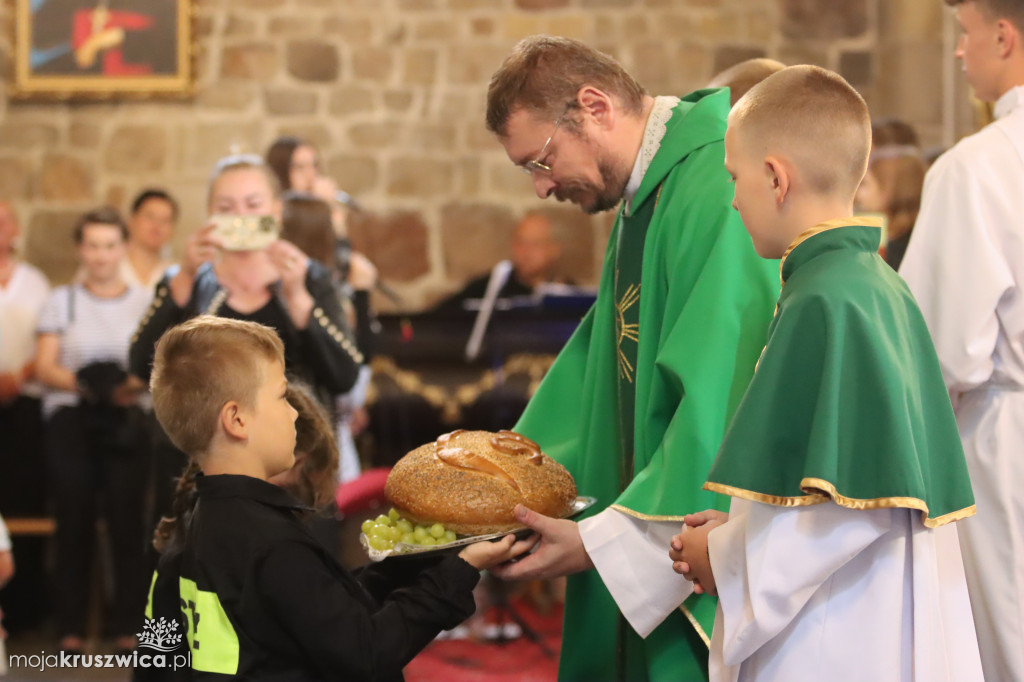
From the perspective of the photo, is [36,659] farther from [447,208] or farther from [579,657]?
[447,208]

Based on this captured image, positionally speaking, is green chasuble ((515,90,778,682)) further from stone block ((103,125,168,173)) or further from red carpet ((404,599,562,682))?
stone block ((103,125,168,173))

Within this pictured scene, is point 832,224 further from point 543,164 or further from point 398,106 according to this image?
point 398,106

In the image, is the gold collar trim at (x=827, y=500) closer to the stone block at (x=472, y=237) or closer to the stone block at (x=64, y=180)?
the stone block at (x=472, y=237)

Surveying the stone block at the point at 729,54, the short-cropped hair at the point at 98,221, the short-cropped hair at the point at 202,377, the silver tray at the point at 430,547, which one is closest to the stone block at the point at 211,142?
the short-cropped hair at the point at 98,221

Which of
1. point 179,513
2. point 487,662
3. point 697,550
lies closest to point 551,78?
point 697,550

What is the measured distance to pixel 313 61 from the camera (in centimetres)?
866

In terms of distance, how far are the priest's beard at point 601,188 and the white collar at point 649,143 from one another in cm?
2

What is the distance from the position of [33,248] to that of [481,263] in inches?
A: 139

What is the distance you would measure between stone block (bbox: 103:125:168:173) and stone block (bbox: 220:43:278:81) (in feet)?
2.36

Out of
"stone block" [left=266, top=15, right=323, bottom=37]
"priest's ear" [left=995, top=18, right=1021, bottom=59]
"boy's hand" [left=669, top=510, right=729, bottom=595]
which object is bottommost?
"boy's hand" [left=669, top=510, right=729, bottom=595]

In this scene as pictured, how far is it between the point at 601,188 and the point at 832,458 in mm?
1024

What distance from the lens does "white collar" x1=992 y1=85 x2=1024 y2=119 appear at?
2676mm

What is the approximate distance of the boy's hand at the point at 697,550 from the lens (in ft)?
5.87

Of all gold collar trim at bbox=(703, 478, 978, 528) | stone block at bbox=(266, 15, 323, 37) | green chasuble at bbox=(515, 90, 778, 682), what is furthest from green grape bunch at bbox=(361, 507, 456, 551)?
stone block at bbox=(266, 15, 323, 37)
